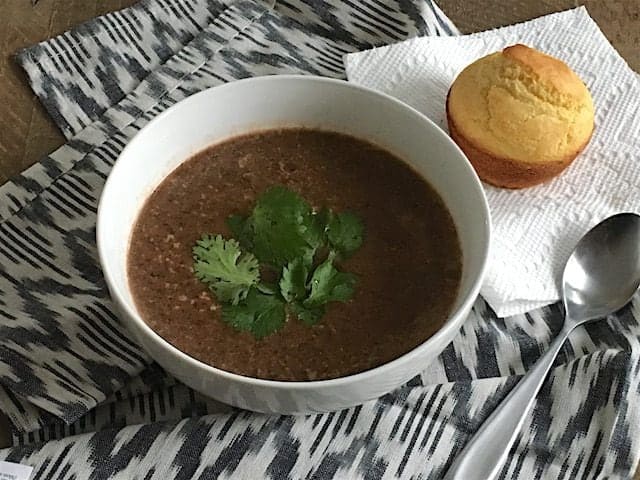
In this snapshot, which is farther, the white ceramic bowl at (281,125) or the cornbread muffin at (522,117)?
the cornbread muffin at (522,117)

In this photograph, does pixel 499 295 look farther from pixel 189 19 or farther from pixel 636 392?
pixel 189 19

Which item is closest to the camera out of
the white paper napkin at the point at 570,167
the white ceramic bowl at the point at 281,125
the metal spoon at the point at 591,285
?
the white ceramic bowl at the point at 281,125

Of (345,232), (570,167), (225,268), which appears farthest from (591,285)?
(225,268)

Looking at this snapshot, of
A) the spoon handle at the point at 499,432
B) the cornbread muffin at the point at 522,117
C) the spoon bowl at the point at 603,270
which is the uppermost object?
the cornbread muffin at the point at 522,117

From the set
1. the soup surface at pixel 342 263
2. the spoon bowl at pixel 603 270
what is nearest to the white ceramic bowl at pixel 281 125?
the soup surface at pixel 342 263

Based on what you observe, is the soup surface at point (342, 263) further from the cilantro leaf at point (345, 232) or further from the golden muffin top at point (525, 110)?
the golden muffin top at point (525, 110)

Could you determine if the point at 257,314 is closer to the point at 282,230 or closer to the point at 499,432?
the point at 282,230

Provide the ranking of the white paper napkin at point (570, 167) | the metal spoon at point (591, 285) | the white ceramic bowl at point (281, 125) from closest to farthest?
the white ceramic bowl at point (281, 125) → the metal spoon at point (591, 285) → the white paper napkin at point (570, 167)
